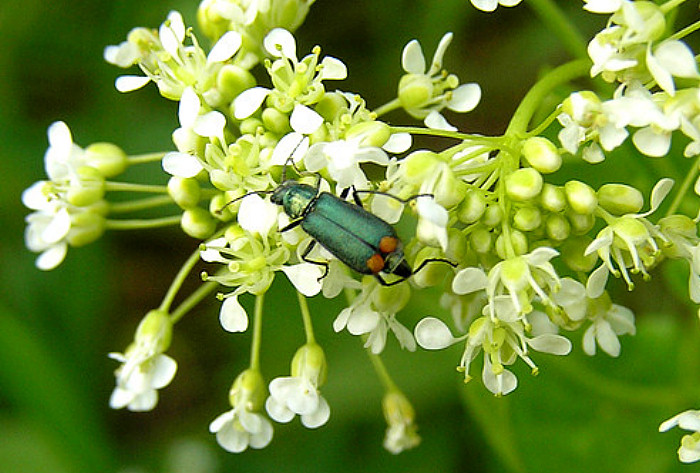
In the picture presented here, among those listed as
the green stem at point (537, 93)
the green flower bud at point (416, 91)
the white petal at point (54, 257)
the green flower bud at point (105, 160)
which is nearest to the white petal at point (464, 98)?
the green flower bud at point (416, 91)

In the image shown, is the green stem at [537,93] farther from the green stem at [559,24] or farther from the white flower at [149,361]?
the white flower at [149,361]

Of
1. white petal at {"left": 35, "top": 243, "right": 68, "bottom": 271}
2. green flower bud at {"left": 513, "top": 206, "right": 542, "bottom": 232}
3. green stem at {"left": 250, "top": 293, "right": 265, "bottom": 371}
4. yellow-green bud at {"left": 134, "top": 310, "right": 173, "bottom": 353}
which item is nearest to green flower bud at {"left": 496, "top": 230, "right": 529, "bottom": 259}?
green flower bud at {"left": 513, "top": 206, "right": 542, "bottom": 232}

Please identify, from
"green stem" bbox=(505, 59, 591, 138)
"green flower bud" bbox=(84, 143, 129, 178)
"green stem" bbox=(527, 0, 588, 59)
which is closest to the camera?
"green stem" bbox=(505, 59, 591, 138)

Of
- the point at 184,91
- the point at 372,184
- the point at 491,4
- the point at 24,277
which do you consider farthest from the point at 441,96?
the point at 24,277

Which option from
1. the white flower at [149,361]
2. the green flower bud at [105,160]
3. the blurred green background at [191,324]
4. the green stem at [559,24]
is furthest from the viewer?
the blurred green background at [191,324]

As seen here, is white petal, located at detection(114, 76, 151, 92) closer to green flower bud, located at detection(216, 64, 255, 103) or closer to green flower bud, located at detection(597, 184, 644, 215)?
green flower bud, located at detection(216, 64, 255, 103)
